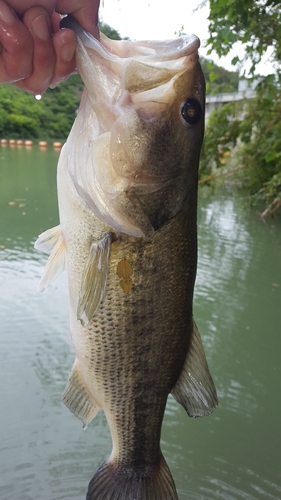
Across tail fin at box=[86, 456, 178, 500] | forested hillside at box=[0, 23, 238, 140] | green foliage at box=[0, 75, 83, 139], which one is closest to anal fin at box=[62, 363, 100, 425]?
tail fin at box=[86, 456, 178, 500]

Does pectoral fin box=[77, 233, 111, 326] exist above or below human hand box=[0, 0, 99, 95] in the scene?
below

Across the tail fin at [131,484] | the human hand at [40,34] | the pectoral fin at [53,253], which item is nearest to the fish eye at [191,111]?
the human hand at [40,34]

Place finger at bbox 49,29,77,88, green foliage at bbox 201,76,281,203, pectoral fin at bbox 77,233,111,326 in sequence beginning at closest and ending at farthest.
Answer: finger at bbox 49,29,77,88 < pectoral fin at bbox 77,233,111,326 < green foliage at bbox 201,76,281,203

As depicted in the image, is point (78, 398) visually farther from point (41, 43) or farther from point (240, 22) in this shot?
point (240, 22)

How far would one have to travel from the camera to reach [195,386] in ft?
4.92

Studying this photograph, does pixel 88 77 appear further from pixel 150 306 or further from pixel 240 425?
pixel 240 425

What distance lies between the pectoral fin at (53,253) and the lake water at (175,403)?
131cm

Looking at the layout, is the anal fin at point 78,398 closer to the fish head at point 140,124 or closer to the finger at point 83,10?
the fish head at point 140,124

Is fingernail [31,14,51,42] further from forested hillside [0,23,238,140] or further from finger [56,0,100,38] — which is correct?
forested hillside [0,23,238,140]

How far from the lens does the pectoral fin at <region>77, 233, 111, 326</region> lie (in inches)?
49.4

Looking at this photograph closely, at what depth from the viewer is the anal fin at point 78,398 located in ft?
4.95

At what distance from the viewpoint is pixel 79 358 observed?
148 cm

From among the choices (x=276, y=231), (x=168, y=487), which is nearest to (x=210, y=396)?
(x=168, y=487)

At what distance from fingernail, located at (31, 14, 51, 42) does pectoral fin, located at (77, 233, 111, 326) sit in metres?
0.57
